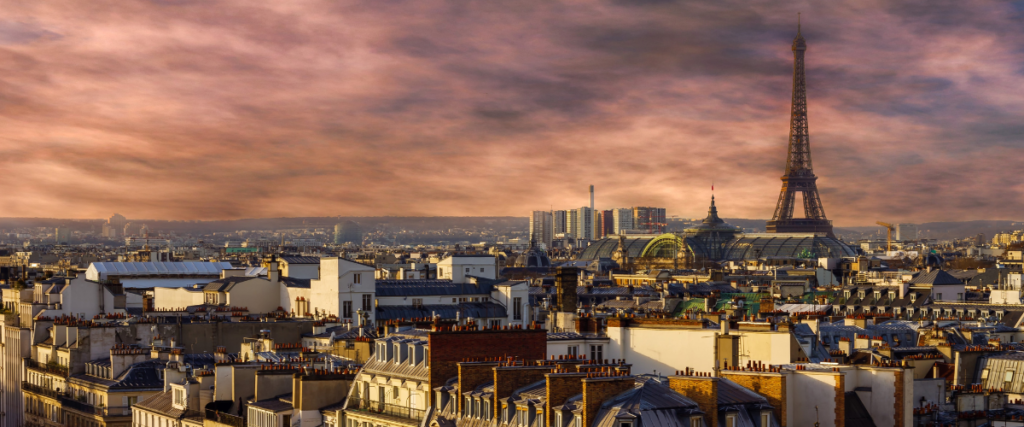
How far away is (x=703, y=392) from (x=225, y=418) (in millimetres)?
17406

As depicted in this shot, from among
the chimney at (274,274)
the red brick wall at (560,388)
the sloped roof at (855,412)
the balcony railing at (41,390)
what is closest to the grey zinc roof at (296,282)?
the chimney at (274,274)

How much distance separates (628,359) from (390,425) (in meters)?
7.36

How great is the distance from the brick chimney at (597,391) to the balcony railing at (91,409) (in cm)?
2880

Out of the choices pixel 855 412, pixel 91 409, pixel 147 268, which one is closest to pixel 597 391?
pixel 855 412

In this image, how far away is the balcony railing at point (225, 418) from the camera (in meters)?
41.3

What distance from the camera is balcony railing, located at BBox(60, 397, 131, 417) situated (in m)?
53.2

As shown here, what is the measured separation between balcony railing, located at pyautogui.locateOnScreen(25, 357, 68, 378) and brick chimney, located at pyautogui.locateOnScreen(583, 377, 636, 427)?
35.5m

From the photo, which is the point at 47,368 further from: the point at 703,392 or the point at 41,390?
the point at 703,392

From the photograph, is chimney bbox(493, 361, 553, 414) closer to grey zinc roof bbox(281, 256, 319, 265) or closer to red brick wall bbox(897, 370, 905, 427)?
red brick wall bbox(897, 370, 905, 427)

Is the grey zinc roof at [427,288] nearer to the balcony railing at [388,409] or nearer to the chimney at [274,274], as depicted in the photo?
the chimney at [274,274]

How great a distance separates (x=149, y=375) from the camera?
178ft

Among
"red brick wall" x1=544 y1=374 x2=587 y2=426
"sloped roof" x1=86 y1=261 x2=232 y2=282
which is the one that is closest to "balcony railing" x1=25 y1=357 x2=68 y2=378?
"red brick wall" x1=544 y1=374 x2=587 y2=426

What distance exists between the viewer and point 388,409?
122 feet

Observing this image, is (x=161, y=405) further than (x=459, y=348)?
Yes
